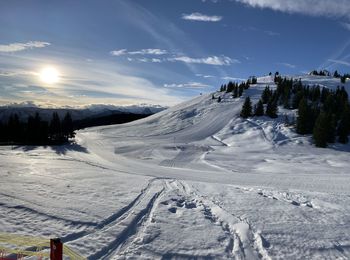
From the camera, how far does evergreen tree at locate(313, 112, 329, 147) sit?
59531 millimetres

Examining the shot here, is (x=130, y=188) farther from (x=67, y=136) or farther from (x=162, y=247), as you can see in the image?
(x=67, y=136)

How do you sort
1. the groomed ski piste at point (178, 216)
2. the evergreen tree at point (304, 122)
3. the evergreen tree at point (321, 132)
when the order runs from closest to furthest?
the groomed ski piste at point (178, 216) < the evergreen tree at point (321, 132) < the evergreen tree at point (304, 122)

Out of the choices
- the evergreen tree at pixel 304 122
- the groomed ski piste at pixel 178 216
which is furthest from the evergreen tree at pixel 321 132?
the groomed ski piste at pixel 178 216

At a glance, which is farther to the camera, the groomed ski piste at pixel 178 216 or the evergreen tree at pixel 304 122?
the evergreen tree at pixel 304 122

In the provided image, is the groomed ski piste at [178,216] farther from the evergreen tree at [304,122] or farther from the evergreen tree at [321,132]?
the evergreen tree at [304,122]

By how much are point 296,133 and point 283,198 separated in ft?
183

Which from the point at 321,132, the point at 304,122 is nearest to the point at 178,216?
the point at 321,132

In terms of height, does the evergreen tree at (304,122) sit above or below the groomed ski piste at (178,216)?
above

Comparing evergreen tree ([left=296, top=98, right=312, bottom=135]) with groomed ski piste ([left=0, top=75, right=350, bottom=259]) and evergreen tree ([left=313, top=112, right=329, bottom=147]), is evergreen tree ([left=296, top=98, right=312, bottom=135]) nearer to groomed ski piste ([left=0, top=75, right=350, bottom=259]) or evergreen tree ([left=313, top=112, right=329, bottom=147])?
evergreen tree ([left=313, top=112, right=329, bottom=147])

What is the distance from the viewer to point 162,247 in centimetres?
1062

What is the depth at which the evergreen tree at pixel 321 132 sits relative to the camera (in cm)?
5953

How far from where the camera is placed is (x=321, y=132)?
59562 mm

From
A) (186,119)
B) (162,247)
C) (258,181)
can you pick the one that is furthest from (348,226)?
(186,119)

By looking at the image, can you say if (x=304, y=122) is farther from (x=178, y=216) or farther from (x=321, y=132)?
(x=178, y=216)
